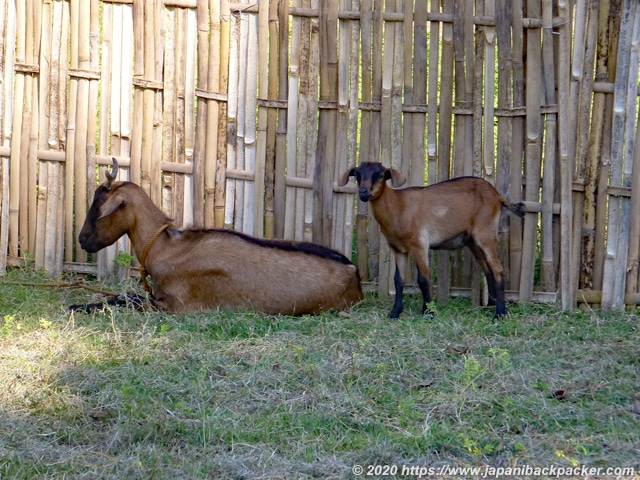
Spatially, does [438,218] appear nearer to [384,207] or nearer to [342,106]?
[384,207]

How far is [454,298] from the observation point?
25.6 ft

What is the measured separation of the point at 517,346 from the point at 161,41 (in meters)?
4.13

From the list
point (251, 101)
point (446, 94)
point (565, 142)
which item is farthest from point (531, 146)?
point (251, 101)

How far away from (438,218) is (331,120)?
133 centimetres

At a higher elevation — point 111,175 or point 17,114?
point 17,114

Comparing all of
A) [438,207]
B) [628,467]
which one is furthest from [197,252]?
[628,467]

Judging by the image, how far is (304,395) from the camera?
17.0 feet

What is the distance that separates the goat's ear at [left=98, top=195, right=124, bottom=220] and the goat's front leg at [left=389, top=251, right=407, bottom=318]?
2266 millimetres

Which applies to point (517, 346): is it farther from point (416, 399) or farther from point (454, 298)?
point (454, 298)

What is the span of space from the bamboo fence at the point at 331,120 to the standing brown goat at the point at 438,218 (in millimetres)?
347

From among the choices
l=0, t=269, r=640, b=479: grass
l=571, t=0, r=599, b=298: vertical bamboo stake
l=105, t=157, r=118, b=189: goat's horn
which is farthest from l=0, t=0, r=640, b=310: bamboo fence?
l=0, t=269, r=640, b=479: grass

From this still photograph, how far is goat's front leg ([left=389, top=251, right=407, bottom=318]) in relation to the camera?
715cm

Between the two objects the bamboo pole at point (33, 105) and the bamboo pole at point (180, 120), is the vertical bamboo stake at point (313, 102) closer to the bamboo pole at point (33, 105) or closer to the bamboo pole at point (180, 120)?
the bamboo pole at point (180, 120)

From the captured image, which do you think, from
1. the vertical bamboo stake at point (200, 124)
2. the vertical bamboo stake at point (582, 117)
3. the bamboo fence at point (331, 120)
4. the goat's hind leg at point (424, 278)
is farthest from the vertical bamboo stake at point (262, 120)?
the vertical bamboo stake at point (582, 117)
